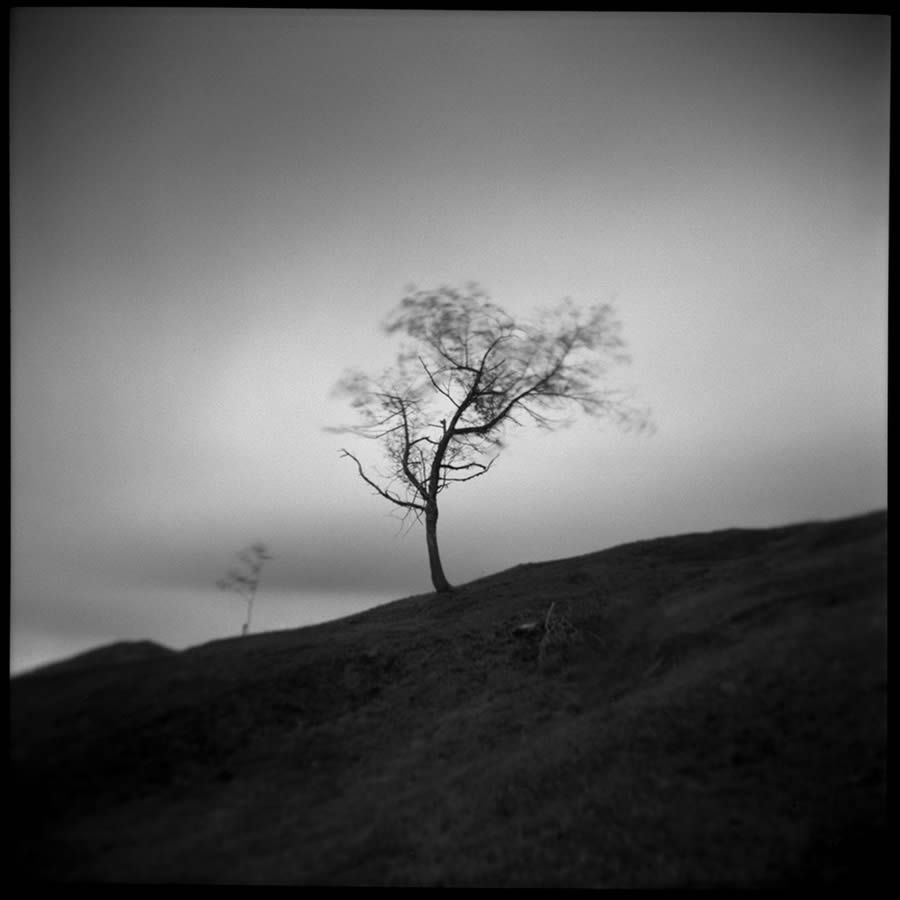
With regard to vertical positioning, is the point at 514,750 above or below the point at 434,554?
below

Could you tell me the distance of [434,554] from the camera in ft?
67.1

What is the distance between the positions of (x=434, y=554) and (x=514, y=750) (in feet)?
31.6

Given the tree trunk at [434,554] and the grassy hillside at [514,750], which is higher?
the tree trunk at [434,554]

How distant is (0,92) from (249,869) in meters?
16.2

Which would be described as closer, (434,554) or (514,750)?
(514,750)

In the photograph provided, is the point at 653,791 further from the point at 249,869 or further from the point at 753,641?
the point at 249,869

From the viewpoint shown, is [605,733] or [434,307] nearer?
[605,733]

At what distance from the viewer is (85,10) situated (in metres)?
13.1

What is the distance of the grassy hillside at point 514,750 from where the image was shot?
9031 mm

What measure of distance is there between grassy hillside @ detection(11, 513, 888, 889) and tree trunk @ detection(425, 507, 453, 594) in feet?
16.6

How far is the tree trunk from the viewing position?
20422mm

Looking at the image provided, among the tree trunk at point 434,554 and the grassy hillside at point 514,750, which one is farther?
the tree trunk at point 434,554

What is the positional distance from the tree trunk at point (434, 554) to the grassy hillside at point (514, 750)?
16.6ft

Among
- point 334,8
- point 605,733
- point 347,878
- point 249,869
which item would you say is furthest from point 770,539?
point 334,8
